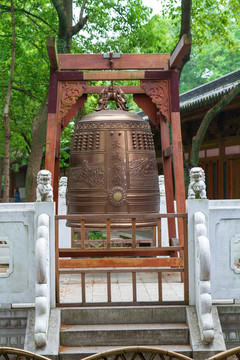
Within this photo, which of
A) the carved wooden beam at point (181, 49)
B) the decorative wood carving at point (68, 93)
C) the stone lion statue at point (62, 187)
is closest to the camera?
the carved wooden beam at point (181, 49)

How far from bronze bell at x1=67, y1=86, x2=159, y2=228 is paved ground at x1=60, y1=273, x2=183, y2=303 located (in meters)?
0.77

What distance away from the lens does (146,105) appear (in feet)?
29.3

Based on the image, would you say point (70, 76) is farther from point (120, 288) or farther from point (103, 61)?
point (120, 288)

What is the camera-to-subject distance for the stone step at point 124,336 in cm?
517

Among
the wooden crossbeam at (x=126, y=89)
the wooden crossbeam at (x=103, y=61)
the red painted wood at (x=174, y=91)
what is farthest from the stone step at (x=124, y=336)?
the wooden crossbeam at (x=126, y=89)

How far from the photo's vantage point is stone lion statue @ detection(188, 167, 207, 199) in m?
5.45

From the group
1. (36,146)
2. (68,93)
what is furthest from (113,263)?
(36,146)

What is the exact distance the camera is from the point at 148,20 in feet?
50.4

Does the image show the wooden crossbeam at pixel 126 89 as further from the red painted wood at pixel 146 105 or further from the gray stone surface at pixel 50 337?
the gray stone surface at pixel 50 337

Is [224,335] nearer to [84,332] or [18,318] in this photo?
[84,332]

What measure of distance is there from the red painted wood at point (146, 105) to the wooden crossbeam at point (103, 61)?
0.83 meters

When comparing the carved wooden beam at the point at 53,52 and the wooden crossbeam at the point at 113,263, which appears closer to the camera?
the wooden crossbeam at the point at 113,263

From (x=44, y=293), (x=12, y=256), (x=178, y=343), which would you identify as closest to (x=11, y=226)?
(x=12, y=256)

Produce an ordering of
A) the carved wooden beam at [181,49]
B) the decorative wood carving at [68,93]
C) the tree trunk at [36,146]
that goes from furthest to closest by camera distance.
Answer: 1. the tree trunk at [36,146]
2. the decorative wood carving at [68,93]
3. the carved wooden beam at [181,49]
